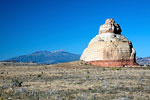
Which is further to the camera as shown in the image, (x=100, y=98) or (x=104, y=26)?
(x=104, y=26)

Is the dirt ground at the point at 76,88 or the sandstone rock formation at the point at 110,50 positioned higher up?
the sandstone rock formation at the point at 110,50

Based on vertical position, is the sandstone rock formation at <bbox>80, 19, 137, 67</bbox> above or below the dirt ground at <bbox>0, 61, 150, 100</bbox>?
above

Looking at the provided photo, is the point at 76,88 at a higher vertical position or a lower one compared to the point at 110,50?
lower

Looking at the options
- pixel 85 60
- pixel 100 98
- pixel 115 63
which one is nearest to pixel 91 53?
pixel 85 60

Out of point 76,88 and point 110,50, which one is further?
point 110,50

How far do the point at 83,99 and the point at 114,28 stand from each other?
186ft

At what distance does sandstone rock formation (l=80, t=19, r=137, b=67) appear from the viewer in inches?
2442

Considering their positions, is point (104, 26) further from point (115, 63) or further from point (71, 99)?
point (71, 99)

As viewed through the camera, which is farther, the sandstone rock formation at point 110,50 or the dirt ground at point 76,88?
the sandstone rock formation at point 110,50

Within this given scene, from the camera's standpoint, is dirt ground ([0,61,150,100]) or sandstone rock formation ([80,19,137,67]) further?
sandstone rock formation ([80,19,137,67])

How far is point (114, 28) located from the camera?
222ft

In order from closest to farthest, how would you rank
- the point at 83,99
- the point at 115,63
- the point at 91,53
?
1. the point at 83,99
2. the point at 115,63
3. the point at 91,53

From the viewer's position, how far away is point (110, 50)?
6256 centimetres

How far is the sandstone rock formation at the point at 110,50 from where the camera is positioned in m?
62.0
